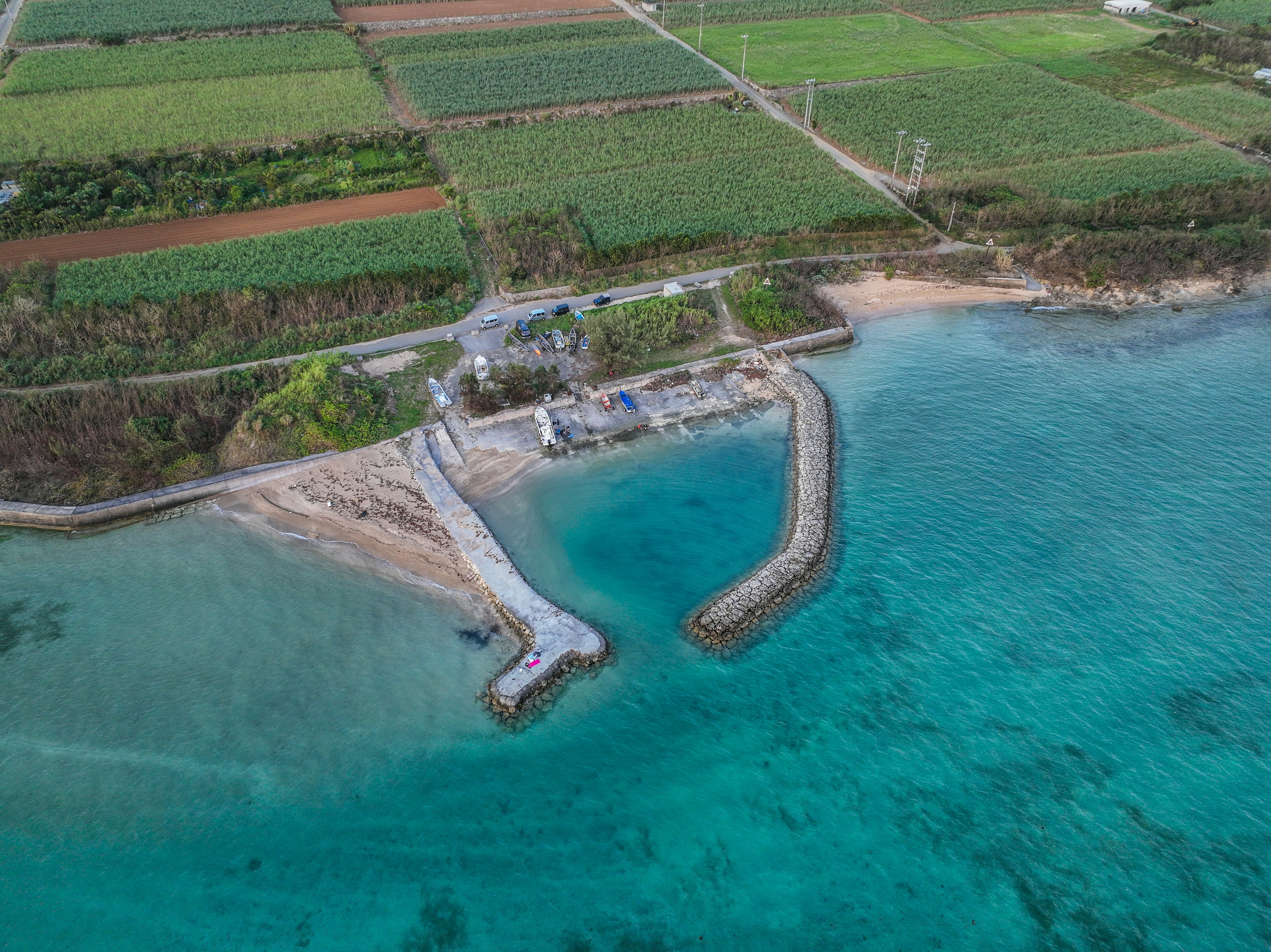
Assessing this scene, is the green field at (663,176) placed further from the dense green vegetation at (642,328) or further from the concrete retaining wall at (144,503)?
the concrete retaining wall at (144,503)

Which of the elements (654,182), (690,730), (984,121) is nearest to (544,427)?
(690,730)

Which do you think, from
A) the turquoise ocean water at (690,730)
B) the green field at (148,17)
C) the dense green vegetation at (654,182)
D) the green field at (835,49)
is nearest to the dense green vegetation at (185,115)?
the dense green vegetation at (654,182)

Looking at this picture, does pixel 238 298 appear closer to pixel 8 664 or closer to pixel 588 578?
pixel 8 664

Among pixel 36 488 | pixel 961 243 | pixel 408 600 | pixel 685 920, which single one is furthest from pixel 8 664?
pixel 961 243

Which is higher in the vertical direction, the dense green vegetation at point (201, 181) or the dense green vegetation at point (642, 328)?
the dense green vegetation at point (201, 181)

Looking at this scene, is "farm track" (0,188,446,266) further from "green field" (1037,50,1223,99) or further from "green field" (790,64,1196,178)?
"green field" (1037,50,1223,99)

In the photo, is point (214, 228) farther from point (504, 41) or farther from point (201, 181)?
point (504, 41)
